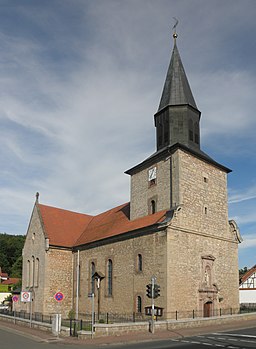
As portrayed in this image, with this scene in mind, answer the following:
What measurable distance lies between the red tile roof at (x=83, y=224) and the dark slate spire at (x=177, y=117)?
20.7 feet

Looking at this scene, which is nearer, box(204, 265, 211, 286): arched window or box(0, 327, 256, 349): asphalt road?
box(0, 327, 256, 349): asphalt road

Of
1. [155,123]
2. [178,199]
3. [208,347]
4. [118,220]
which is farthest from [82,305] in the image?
[208,347]

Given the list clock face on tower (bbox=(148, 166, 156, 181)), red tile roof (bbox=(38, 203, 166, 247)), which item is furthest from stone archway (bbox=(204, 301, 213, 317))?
clock face on tower (bbox=(148, 166, 156, 181))

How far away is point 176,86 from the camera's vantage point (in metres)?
32.4

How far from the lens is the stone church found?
26438 mm

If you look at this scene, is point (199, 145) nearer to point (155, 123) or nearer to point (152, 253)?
point (155, 123)

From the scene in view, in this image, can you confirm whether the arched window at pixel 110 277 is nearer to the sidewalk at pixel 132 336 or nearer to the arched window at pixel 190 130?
the sidewalk at pixel 132 336

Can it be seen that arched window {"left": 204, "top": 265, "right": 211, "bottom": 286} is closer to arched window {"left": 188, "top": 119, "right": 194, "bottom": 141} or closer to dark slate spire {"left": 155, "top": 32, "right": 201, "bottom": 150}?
dark slate spire {"left": 155, "top": 32, "right": 201, "bottom": 150}

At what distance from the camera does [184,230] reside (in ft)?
88.6

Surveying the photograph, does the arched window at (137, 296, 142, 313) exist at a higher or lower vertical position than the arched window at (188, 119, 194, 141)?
lower

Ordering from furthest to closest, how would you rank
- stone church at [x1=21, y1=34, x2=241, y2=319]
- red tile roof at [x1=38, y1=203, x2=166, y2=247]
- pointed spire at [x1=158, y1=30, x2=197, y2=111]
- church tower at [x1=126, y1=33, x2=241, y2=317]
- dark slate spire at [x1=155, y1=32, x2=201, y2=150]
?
1. red tile roof at [x1=38, y1=203, x2=166, y2=247]
2. pointed spire at [x1=158, y1=30, x2=197, y2=111]
3. dark slate spire at [x1=155, y1=32, x2=201, y2=150]
4. stone church at [x1=21, y1=34, x2=241, y2=319]
5. church tower at [x1=126, y1=33, x2=241, y2=317]

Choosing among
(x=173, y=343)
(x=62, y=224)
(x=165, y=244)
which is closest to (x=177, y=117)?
(x=165, y=244)

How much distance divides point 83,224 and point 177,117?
18853mm

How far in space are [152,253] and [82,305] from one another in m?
12.1
